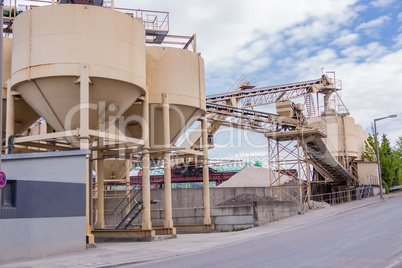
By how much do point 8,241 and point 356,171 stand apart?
42.2 m

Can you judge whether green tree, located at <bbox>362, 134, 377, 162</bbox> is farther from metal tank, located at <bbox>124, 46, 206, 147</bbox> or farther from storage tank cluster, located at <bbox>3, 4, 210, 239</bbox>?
storage tank cluster, located at <bbox>3, 4, 210, 239</bbox>

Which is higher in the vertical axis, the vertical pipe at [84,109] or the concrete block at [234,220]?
the vertical pipe at [84,109]

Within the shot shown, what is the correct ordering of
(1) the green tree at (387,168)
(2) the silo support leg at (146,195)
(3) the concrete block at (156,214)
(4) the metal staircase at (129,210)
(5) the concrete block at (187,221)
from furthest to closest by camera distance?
(1) the green tree at (387,168)
(3) the concrete block at (156,214)
(5) the concrete block at (187,221)
(4) the metal staircase at (129,210)
(2) the silo support leg at (146,195)

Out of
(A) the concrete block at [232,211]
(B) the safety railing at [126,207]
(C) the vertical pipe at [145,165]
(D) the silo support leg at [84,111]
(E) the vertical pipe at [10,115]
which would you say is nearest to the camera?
(D) the silo support leg at [84,111]

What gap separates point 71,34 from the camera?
18438 millimetres

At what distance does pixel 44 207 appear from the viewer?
16.1 metres

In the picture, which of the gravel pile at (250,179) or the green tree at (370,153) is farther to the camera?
the green tree at (370,153)

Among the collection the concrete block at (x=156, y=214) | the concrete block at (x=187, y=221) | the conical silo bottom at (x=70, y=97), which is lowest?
the concrete block at (x=187, y=221)

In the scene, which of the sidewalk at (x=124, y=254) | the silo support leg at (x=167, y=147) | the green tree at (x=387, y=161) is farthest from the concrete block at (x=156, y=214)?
the green tree at (x=387, y=161)

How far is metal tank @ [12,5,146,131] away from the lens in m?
18.4

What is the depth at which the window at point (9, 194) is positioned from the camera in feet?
49.1

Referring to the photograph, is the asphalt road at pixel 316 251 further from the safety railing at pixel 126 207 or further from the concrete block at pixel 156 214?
the concrete block at pixel 156 214

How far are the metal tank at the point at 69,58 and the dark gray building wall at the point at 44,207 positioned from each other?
316cm

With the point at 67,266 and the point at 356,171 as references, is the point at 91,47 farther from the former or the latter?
the point at 356,171
